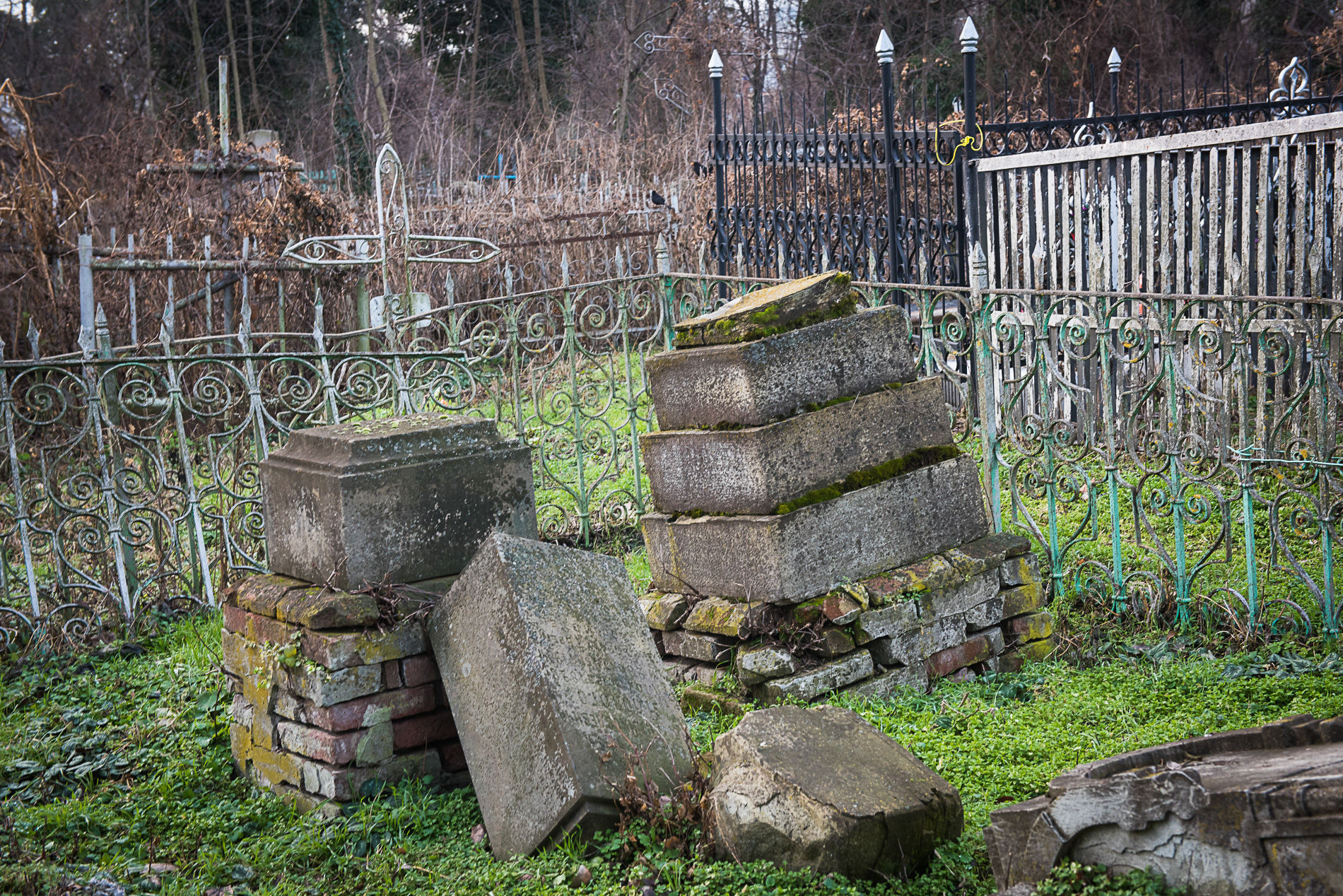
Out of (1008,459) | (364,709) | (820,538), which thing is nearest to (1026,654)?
(820,538)

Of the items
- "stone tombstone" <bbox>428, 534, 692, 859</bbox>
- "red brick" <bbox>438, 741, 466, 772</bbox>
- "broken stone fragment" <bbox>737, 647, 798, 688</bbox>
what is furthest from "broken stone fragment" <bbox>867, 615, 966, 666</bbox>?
"red brick" <bbox>438, 741, 466, 772</bbox>

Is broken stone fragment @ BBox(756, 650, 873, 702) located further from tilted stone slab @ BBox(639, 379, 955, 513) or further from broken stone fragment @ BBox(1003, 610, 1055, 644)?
broken stone fragment @ BBox(1003, 610, 1055, 644)

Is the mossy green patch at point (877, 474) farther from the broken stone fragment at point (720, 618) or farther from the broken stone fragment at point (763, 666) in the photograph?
the broken stone fragment at point (763, 666)

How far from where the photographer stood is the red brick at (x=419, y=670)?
146 inches

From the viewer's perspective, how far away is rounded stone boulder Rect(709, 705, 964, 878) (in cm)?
288

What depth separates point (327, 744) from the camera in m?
3.62

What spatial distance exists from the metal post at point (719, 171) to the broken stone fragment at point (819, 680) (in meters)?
5.97

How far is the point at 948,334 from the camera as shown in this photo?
20.0 feet

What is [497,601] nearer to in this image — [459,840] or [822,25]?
[459,840]

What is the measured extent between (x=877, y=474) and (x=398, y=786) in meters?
2.23

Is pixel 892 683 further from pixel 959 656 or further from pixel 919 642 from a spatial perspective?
pixel 959 656

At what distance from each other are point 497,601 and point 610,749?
57cm

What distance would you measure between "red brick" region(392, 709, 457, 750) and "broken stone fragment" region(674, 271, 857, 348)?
1836 mm

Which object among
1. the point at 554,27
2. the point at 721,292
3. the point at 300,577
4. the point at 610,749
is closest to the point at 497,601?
the point at 610,749
